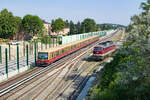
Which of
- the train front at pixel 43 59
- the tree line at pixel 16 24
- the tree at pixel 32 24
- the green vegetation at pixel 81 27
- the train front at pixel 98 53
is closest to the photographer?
the train front at pixel 43 59

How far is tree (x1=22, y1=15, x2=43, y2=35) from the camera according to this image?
63312mm

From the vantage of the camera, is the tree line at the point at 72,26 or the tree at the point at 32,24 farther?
the tree line at the point at 72,26

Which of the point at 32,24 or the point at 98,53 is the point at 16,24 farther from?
the point at 98,53

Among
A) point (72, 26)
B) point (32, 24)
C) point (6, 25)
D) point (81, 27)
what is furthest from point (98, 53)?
point (81, 27)

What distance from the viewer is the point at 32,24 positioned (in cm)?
6375

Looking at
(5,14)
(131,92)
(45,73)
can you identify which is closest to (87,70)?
(45,73)

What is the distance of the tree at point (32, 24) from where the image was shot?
6331cm

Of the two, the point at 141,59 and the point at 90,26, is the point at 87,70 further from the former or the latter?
the point at 90,26

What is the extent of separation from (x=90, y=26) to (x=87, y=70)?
9004cm

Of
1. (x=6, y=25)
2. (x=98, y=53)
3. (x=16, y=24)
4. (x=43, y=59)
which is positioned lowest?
→ (x=43, y=59)

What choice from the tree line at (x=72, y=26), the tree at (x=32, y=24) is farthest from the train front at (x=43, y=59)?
the tree line at (x=72, y=26)

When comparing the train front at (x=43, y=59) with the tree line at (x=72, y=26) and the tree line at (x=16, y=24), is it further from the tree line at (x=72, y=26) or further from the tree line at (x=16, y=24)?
the tree line at (x=72, y=26)

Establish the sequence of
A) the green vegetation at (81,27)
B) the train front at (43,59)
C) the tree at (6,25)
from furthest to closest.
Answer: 1. the green vegetation at (81,27)
2. the tree at (6,25)
3. the train front at (43,59)

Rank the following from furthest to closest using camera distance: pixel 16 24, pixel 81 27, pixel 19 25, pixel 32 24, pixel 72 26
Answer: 1. pixel 81 27
2. pixel 72 26
3. pixel 19 25
4. pixel 32 24
5. pixel 16 24
